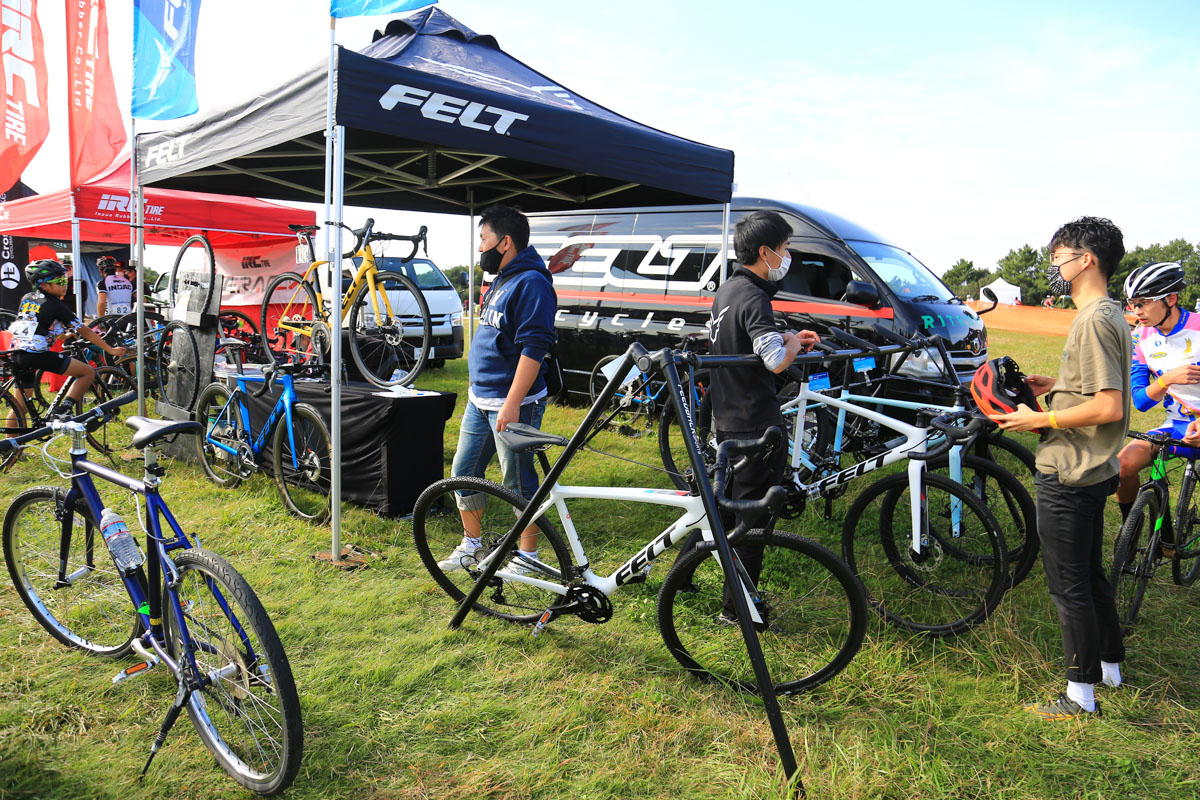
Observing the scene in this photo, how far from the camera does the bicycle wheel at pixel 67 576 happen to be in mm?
2768

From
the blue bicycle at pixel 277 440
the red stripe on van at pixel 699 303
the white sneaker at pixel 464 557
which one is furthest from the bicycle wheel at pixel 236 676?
the red stripe on van at pixel 699 303

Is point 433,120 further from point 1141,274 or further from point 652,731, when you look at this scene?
point 1141,274

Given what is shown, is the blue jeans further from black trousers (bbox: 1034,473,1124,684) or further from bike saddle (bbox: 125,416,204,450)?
black trousers (bbox: 1034,473,1124,684)

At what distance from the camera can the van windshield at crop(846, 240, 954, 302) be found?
600cm

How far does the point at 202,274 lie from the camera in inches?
231

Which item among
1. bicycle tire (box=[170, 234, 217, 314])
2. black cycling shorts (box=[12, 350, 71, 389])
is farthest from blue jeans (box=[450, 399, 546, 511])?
black cycling shorts (box=[12, 350, 71, 389])

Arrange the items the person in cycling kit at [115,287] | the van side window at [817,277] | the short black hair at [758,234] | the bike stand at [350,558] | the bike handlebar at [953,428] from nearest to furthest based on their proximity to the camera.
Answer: the short black hair at [758,234]
the bike handlebar at [953,428]
the bike stand at [350,558]
the van side window at [817,277]
the person in cycling kit at [115,287]

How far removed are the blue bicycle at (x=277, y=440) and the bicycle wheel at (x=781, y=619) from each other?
8.51 feet

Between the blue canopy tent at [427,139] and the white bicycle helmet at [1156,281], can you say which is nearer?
the white bicycle helmet at [1156,281]

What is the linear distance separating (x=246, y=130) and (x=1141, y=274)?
482 centimetres

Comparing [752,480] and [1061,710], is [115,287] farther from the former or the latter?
[1061,710]

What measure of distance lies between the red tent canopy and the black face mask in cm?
694

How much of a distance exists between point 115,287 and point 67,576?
1135 cm

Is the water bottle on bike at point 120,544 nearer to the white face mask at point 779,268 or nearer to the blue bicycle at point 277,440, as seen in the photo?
the blue bicycle at point 277,440
